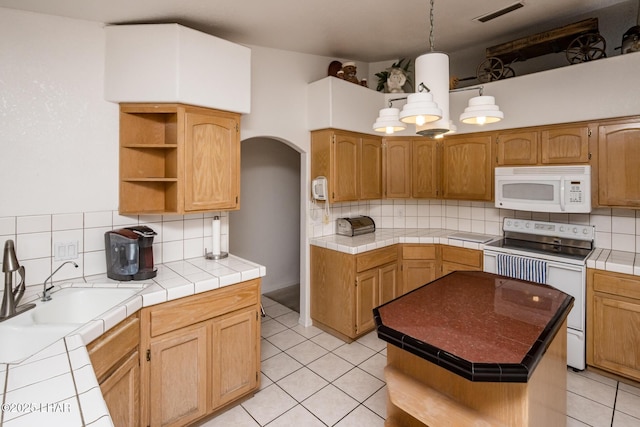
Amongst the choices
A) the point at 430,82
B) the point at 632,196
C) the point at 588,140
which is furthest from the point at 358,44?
the point at 632,196

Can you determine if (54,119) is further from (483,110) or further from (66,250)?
(483,110)

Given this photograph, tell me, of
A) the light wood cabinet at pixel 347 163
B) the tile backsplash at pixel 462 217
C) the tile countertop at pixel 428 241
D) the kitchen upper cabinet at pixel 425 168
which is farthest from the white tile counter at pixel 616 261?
the light wood cabinet at pixel 347 163

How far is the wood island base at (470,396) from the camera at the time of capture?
1276mm

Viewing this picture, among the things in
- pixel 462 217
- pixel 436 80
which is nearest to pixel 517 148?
pixel 462 217

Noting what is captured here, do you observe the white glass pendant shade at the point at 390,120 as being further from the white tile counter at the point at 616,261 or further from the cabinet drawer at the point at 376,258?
the white tile counter at the point at 616,261

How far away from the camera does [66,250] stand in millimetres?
1986

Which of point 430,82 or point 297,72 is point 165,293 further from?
point 297,72

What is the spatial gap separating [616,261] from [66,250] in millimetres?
3818

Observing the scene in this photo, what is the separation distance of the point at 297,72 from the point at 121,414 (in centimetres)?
295

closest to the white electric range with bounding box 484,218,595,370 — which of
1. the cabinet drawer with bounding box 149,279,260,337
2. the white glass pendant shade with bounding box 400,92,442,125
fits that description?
the white glass pendant shade with bounding box 400,92,442,125

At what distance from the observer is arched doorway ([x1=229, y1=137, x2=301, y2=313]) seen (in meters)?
4.04

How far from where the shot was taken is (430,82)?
5.22 feet

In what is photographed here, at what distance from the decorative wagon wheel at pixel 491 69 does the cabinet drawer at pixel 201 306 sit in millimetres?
2906

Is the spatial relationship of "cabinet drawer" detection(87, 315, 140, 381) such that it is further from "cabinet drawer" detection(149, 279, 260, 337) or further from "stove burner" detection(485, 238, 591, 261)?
"stove burner" detection(485, 238, 591, 261)
